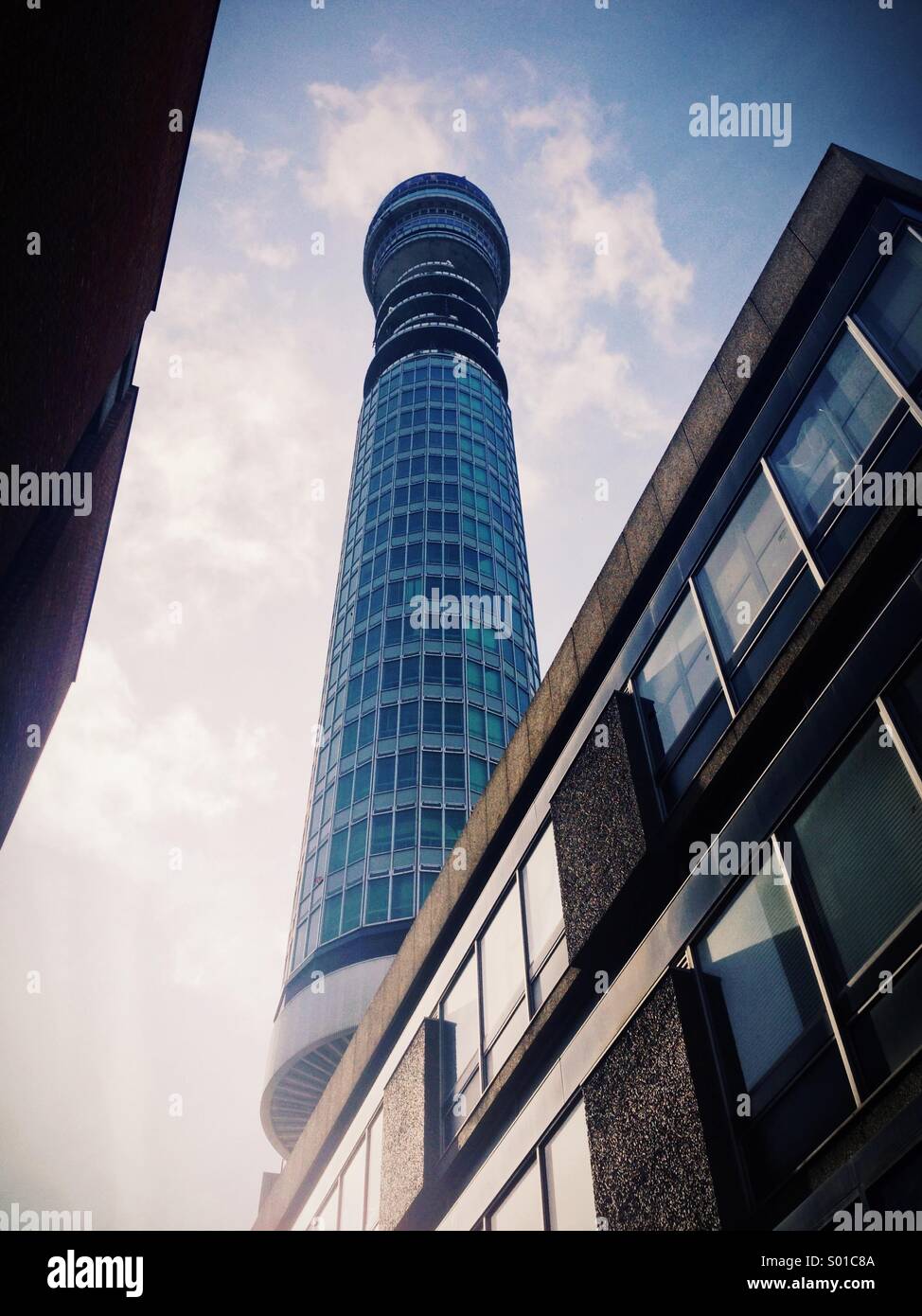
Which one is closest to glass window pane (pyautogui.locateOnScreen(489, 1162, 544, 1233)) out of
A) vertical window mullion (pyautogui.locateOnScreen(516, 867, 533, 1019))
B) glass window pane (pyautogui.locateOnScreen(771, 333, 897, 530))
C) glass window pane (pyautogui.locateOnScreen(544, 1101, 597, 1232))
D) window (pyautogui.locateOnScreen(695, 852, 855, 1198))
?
glass window pane (pyautogui.locateOnScreen(544, 1101, 597, 1232))

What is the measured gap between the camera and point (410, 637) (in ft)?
186

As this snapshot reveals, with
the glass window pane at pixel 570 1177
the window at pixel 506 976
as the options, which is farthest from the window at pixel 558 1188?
the window at pixel 506 976

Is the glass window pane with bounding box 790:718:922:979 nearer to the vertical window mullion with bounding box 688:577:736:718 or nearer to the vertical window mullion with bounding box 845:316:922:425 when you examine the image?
the vertical window mullion with bounding box 688:577:736:718

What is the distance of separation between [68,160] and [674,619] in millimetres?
8414

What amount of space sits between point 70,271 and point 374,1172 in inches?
604

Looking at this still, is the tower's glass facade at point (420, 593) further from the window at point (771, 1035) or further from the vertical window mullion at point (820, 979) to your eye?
the vertical window mullion at point (820, 979)

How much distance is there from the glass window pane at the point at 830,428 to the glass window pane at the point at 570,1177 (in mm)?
7046

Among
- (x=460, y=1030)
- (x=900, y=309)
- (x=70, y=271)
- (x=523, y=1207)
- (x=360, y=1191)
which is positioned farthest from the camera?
(x=360, y=1191)

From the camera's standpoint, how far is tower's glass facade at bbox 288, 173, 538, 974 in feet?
151

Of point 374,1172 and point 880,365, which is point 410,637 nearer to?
point 374,1172

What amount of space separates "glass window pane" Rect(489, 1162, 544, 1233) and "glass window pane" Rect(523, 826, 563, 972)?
2.46 metres

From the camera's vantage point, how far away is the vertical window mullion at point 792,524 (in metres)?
8.99

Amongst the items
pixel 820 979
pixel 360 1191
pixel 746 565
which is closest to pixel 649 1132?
pixel 820 979
